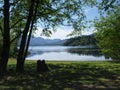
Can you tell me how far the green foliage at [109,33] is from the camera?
42.0 m

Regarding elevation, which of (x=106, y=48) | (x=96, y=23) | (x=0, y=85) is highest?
(x=96, y=23)

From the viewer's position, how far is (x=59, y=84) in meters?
13.8

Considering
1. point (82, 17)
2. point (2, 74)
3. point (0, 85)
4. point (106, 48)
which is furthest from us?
point (106, 48)

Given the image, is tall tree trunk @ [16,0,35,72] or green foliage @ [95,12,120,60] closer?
tall tree trunk @ [16,0,35,72]

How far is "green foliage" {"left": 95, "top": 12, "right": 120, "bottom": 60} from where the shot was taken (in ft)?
138

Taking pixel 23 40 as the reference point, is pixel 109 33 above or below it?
above

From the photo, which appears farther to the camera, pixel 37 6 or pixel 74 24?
pixel 74 24

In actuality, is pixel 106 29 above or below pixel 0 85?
above

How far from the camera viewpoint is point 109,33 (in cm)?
4394

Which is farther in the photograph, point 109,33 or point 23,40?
point 109,33

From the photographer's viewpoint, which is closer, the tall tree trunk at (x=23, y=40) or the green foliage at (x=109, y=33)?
the tall tree trunk at (x=23, y=40)

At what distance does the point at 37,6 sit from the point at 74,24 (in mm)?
5414

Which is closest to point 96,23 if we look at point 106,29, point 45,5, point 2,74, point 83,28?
point 106,29

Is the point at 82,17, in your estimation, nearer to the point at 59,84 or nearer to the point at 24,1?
the point at 24,1
